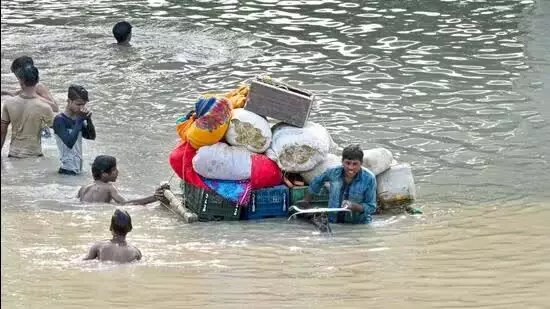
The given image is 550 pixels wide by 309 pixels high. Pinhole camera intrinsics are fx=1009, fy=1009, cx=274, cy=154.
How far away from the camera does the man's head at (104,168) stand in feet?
25.8

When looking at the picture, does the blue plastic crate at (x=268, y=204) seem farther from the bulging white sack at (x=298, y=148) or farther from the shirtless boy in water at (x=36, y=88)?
the shirtless boy in water at (x=36, y=88)

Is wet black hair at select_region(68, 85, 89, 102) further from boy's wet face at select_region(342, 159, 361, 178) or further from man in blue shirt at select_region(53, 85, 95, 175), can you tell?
boy's wet face at select_region(342, 159, 361, 178)

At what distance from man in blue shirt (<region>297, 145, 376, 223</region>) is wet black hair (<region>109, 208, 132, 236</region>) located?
163 cm

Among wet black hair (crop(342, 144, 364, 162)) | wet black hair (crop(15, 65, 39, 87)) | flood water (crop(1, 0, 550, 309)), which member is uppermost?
wet black hair (crop(15, 65, 39, 87))

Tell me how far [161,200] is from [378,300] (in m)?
2.82

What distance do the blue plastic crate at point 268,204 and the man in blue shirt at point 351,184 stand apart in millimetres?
268

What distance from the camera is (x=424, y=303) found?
18.5 feet

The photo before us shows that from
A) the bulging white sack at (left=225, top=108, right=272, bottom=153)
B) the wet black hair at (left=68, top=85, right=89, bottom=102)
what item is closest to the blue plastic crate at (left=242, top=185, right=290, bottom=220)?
the bulging white sack at (left=225, top=108, right=272, bottom=153)

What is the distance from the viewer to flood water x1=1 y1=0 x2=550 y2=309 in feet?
19.7

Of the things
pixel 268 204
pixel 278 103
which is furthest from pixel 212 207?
pixel 278 103

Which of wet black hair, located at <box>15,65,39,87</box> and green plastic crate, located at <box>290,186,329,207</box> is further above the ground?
wet black hair, located at <box>15,65,39,87</box>

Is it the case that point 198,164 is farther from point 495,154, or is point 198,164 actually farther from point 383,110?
point 383,110

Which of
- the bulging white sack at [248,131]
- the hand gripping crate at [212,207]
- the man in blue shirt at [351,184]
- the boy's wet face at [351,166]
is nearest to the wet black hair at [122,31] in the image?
the hand gripping crate at [212,207]

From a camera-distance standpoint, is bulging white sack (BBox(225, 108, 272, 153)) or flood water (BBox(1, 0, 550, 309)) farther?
bulging white sack (BBox(225, 108, 272, 153))
